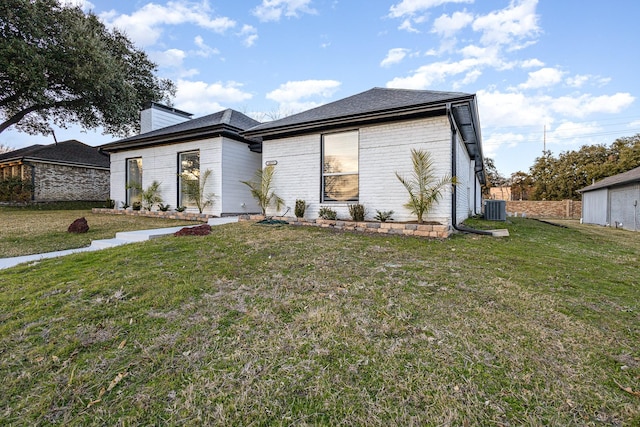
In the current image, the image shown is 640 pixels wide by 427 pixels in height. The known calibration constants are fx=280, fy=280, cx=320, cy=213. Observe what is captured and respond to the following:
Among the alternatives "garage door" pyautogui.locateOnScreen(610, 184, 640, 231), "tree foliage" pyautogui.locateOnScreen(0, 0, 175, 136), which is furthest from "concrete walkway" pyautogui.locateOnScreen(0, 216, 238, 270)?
"garage door" pyautogui.locateOnScreen(610, 184, 640, 231)

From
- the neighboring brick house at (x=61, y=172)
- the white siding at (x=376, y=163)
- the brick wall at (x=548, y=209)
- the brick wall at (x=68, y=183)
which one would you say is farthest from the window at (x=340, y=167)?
the brick wall at (x=548, y=209)

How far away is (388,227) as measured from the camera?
6262 mm

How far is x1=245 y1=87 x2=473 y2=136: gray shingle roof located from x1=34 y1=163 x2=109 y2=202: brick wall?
1488 centimetres

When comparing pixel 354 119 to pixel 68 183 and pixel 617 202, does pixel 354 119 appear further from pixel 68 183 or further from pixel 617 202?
pixel 68 183

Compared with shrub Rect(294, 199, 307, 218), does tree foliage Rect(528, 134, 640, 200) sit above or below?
above

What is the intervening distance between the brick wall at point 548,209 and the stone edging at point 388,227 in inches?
789

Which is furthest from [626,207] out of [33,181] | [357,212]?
[33,181]

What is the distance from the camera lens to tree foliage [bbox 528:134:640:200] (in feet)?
75.5

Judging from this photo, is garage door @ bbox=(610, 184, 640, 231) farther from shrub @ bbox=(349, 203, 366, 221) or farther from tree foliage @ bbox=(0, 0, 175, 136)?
tree foliage @ bbox=(0, 0, 175, 136)

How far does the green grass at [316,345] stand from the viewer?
1480 mm

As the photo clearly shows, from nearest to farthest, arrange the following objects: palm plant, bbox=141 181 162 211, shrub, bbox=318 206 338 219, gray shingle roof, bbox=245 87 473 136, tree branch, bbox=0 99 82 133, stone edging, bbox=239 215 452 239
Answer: stone edging, bbox=239 215 452 239 < gray shingle roof, bbox=245 87 473 136 < shrub, bbox=318 206 338 219 < palm plant, bbox=141 181 162 211 < tree branch, bbox=0 99 82 133

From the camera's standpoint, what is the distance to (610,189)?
45.4 ft

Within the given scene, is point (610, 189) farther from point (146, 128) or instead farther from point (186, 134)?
point (146, 128)

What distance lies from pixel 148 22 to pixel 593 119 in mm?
35891
